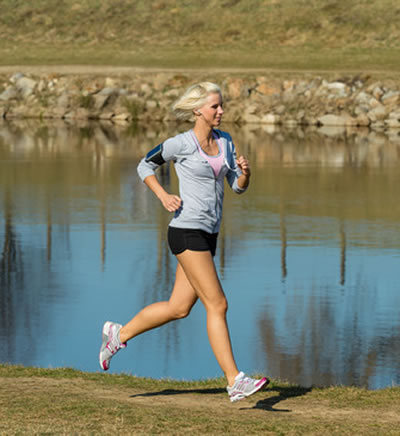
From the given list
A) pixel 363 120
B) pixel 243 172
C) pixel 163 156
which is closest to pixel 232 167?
pixel 243 172

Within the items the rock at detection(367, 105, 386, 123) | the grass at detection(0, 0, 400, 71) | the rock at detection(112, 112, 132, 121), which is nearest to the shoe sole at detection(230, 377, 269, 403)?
the rock at detection(367, 105, 386, 123)

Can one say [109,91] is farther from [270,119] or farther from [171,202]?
[171,202]

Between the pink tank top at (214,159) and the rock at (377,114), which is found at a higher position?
the rock at (377,114)

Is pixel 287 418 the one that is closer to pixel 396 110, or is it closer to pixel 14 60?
pixel 396 110

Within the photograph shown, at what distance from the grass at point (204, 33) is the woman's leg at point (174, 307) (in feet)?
151

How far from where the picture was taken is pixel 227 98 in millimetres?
44250

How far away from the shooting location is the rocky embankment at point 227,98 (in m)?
42.0

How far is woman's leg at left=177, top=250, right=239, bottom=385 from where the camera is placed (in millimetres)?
7281

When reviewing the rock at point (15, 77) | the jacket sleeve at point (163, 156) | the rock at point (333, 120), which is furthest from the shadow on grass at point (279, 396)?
the rock at point (15, 77)

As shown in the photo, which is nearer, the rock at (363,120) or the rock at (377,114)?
the rock at (363,120)

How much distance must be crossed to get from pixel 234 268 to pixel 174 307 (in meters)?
7.03

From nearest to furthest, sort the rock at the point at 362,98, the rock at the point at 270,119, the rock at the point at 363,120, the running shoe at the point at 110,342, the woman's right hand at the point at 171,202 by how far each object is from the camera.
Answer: the woman's right hand at the point at 171,202 → the running shoe at the point at 110,342 → the rock at the point at 363,120 → the rock at the point at 362,98 → the rock at the point at 270,119

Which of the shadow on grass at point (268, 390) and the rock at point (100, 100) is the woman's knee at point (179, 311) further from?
the rock at point (100, 100)

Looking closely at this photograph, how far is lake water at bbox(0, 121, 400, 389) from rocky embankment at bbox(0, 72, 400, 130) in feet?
47.0
